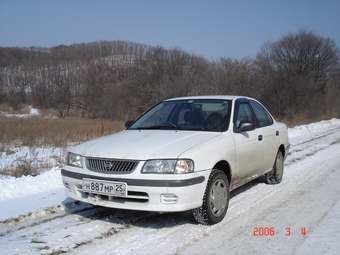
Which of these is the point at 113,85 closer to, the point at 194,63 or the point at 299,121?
the point at 194,63

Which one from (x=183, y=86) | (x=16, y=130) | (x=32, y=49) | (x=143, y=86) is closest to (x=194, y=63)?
(x=143, y=86)

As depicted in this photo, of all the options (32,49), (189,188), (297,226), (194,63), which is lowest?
(297,226)

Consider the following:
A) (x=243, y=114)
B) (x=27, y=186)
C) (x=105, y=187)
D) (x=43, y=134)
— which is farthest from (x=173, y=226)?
(x=43, y=134)

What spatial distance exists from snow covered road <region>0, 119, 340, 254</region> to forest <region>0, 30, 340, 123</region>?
1898cm

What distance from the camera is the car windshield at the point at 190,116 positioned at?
15.7ft

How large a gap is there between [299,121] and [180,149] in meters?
21.1

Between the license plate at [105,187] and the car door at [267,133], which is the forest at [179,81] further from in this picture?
the license plate at [105,187]

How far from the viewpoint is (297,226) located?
13.4 ft

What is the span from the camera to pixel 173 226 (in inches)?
159

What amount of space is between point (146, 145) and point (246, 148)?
1639mm

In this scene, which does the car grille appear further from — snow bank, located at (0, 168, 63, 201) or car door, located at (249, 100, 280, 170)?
car door, located at (249, 100, 280, 170)

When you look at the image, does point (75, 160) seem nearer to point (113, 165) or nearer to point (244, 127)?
point (113, 165)

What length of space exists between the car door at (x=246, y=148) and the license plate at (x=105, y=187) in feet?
5.48
